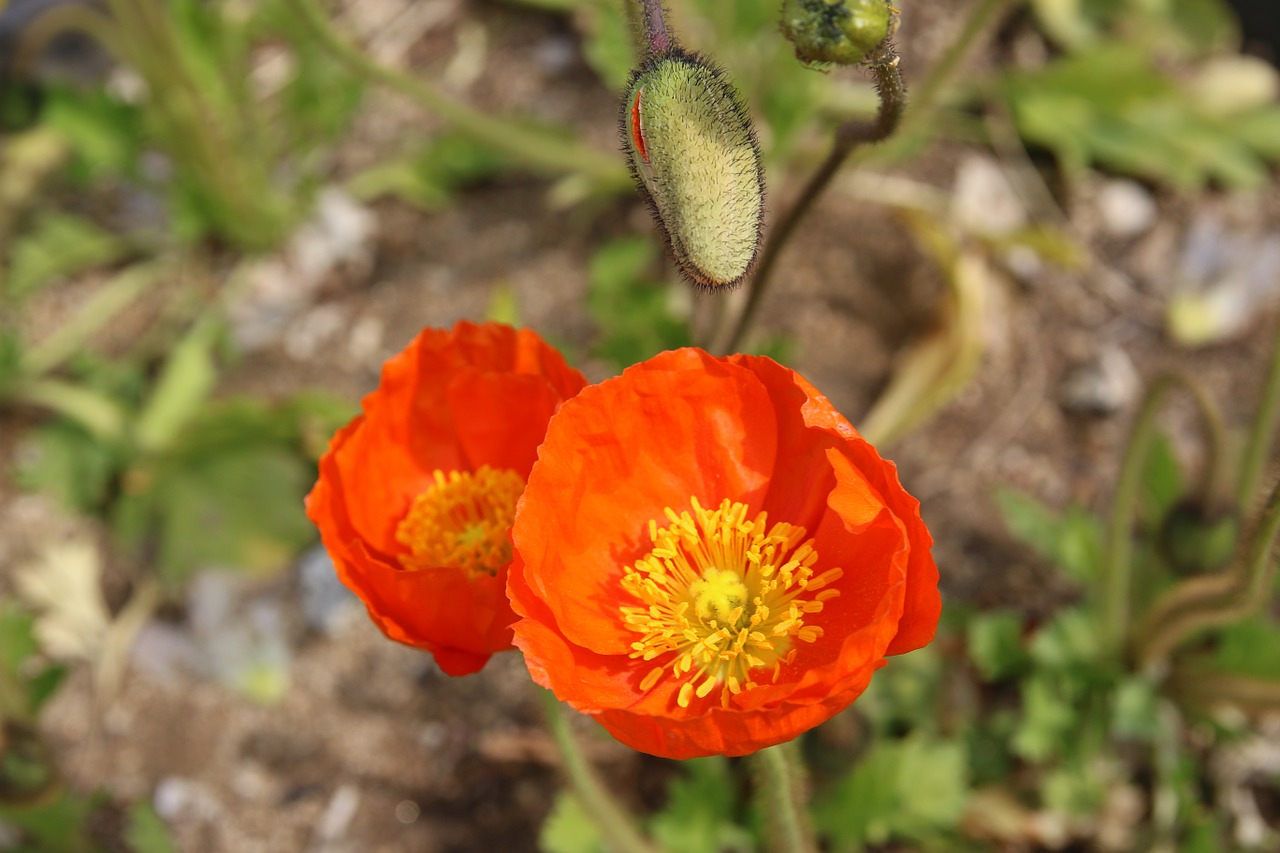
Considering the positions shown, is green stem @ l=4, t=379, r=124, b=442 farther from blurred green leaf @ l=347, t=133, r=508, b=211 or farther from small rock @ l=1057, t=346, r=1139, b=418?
small rock @ l=1057, t=346, r=1139, b=418

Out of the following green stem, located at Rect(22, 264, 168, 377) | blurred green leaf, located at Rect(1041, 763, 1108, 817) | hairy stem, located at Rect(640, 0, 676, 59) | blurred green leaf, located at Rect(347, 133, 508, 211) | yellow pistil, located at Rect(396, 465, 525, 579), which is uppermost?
hairy stem, located at Rect(640, 0, 676, 59)

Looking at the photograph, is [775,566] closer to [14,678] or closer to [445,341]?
[445,341]

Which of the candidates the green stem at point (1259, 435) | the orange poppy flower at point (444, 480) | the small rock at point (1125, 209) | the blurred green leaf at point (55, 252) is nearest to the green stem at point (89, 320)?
the blurred green leaf at point (55, 252)

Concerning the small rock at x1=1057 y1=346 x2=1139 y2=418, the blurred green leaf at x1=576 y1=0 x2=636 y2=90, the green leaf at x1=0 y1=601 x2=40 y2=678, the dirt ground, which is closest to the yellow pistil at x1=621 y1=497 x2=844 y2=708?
the dirt ground

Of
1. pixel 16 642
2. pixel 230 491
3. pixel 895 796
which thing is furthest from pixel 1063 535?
pixel 16 642

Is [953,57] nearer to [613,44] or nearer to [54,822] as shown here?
[613,44]

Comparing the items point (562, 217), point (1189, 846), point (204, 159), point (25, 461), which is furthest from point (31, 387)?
point (1189, 846)

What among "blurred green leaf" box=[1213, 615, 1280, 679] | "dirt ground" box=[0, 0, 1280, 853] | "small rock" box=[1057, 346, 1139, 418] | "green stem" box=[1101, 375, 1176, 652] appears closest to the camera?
"green stem" box=[1101, 375, 1176, 652]
